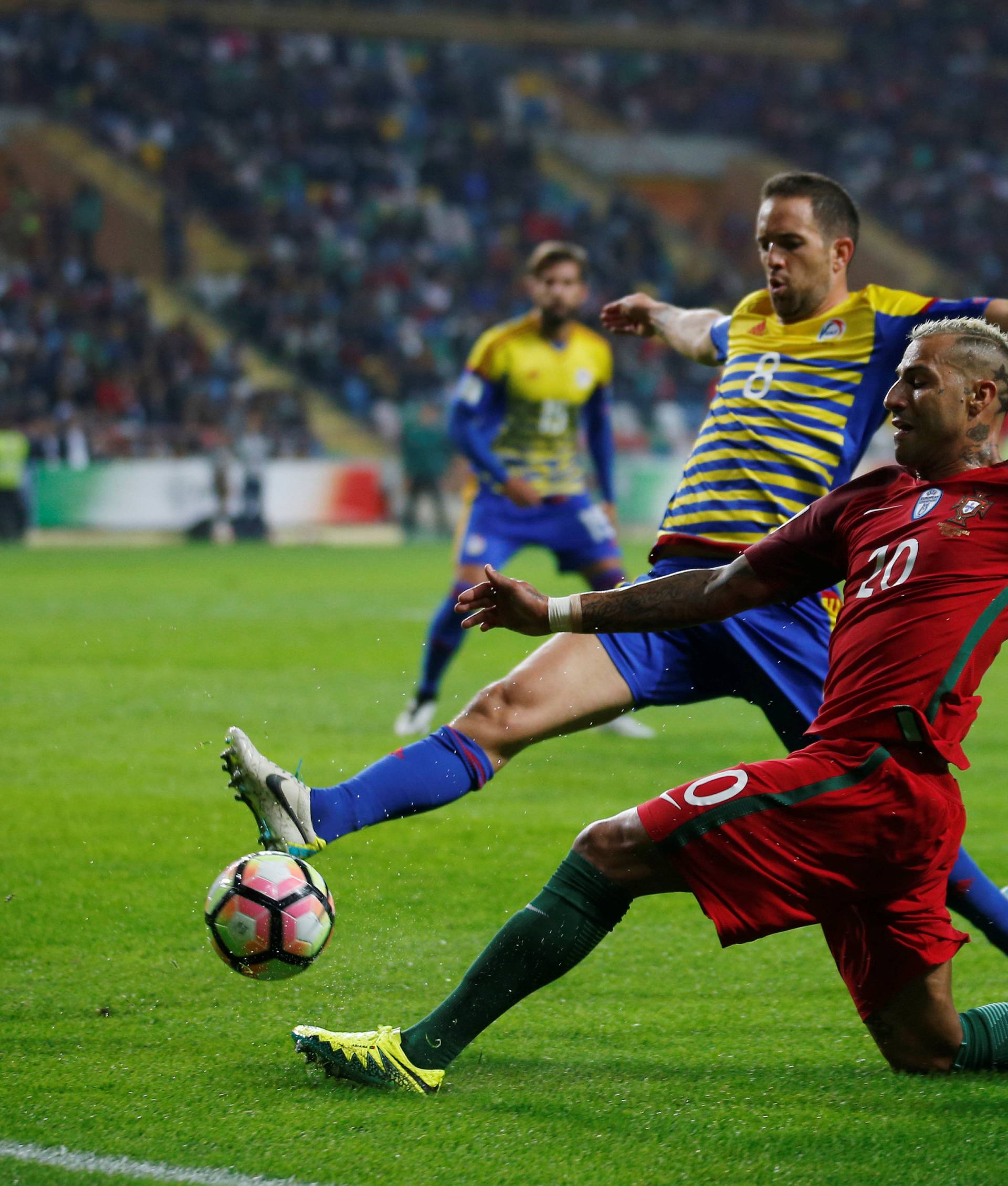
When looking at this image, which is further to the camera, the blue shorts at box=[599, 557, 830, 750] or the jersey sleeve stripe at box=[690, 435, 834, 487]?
the jersey sleeve stripe at box=[690, 435, 834, 487]

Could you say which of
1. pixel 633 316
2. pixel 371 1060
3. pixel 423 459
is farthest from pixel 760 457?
pixel 423 459

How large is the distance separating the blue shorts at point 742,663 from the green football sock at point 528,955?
828 millimetres

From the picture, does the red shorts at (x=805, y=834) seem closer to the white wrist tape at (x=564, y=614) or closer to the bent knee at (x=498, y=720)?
the white wrist tape at (x=564, y=614)

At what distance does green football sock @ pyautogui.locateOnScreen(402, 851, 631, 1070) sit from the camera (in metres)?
3.27

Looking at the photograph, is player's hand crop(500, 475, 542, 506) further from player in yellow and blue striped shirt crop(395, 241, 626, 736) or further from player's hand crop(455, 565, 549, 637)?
player's hand crop(455, 565, 549, 637)

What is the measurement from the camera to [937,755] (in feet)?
10.6

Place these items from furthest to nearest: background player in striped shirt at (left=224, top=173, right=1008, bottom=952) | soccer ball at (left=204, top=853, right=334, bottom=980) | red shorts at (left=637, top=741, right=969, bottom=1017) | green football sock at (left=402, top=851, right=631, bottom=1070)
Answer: background player in striped shirt at (left=224, top=173, right=1008, bottom=952) → soccer ball at (left=204, top=853, right=334, bottom=980) → green football sock at (left=402, top=851, right=631, bottom=1070) → red shorts at (left=637, top=741, right=969, bottom=1017)

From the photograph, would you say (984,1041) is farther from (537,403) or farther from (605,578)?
(537,403)

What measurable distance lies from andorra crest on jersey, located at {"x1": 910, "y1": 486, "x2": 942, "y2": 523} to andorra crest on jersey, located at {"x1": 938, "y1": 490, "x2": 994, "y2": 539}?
4cm

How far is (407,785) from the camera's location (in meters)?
3.83

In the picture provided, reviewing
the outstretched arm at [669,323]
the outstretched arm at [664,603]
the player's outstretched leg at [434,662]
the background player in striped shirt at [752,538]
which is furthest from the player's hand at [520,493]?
the outstretched arm at [664,603]

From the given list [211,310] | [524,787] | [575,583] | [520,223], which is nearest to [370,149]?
[520,223]

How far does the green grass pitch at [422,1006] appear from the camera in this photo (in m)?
3.01

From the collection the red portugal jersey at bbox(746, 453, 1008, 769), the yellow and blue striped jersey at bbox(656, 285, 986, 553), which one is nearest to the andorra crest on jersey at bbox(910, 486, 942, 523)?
the red portugal jersey at bbox(746, 453, 1008, 769)
